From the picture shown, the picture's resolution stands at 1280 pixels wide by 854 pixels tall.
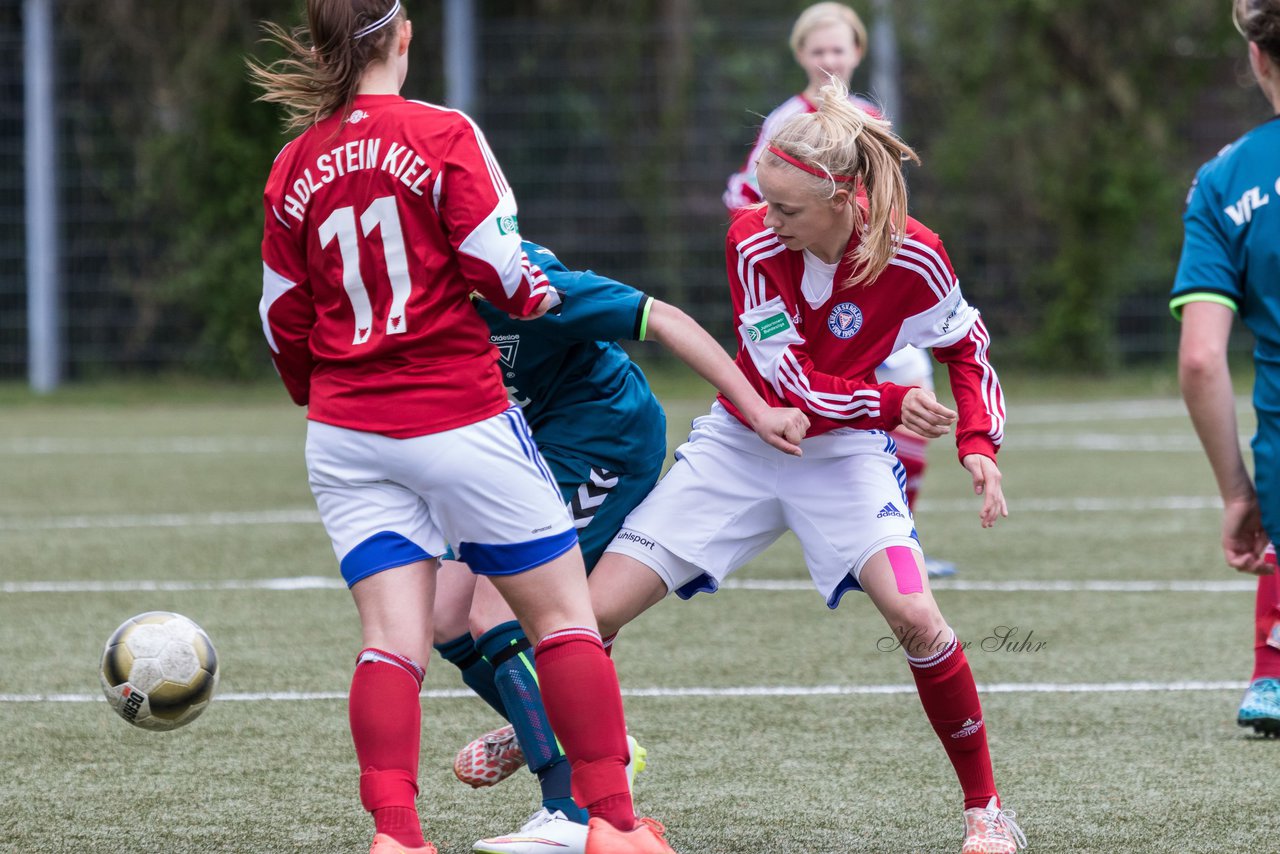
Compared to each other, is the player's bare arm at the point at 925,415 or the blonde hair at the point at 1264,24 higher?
the blonde hair at the point at 1264,24

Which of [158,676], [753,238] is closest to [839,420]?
[753,238]

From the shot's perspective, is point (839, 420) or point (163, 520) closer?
point (839, 420)

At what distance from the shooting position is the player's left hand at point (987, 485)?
339 centimetres

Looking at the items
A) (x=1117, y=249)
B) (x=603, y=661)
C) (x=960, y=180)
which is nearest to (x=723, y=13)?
(x=960, y=180)

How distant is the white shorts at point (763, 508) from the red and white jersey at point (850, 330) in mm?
82

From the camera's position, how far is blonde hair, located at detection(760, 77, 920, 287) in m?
3.52

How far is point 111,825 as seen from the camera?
12.3 feet

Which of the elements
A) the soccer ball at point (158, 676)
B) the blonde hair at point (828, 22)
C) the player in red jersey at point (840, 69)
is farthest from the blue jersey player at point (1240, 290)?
the blonde hair at point (828, 22)

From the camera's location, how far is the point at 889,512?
3646 millimetres

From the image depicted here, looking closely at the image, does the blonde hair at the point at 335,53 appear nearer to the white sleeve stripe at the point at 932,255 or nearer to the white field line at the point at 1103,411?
the white sleeve stripe at the point at 932,255

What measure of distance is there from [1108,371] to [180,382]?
849 centimetres

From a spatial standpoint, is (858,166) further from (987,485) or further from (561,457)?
(561,457)

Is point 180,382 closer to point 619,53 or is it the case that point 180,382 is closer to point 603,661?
point 619,53

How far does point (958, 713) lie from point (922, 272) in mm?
902
